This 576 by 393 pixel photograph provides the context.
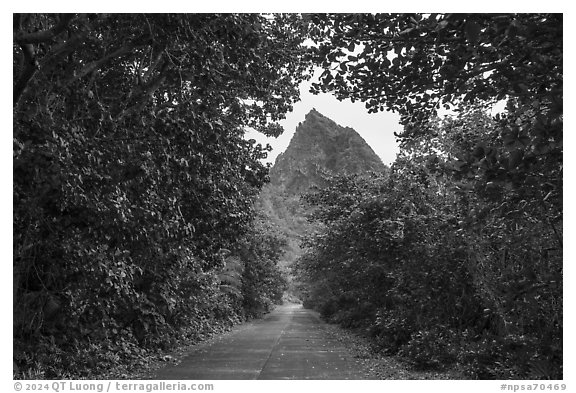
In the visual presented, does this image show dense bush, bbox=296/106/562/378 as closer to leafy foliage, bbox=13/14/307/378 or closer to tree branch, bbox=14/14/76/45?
leafy foliage, bbox=13/14/307/378

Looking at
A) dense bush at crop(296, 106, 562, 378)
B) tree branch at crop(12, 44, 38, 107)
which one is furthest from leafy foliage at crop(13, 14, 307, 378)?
dense bush at crop(296, 106, 562, 378)

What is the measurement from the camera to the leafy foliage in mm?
7602

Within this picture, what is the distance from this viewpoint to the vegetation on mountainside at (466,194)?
560 centimetres

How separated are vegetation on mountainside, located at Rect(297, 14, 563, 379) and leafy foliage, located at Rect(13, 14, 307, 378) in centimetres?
255

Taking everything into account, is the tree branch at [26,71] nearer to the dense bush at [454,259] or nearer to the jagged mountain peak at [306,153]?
the dense bush at [454,259]

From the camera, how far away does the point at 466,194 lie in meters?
9.27

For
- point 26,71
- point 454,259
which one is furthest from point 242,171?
point 26,71

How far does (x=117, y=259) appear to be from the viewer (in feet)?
29.7

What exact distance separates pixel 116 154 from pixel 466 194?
5.66m

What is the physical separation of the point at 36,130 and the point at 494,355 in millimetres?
8197

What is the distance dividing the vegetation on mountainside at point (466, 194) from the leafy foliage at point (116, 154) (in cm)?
255

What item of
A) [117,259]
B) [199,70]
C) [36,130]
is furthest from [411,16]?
[117,259]

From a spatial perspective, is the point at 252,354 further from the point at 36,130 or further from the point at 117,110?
the point at 36,130

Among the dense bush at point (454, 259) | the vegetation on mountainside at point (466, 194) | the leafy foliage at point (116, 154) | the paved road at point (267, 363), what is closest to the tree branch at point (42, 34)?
the leafy foliage at point (116, 154)
